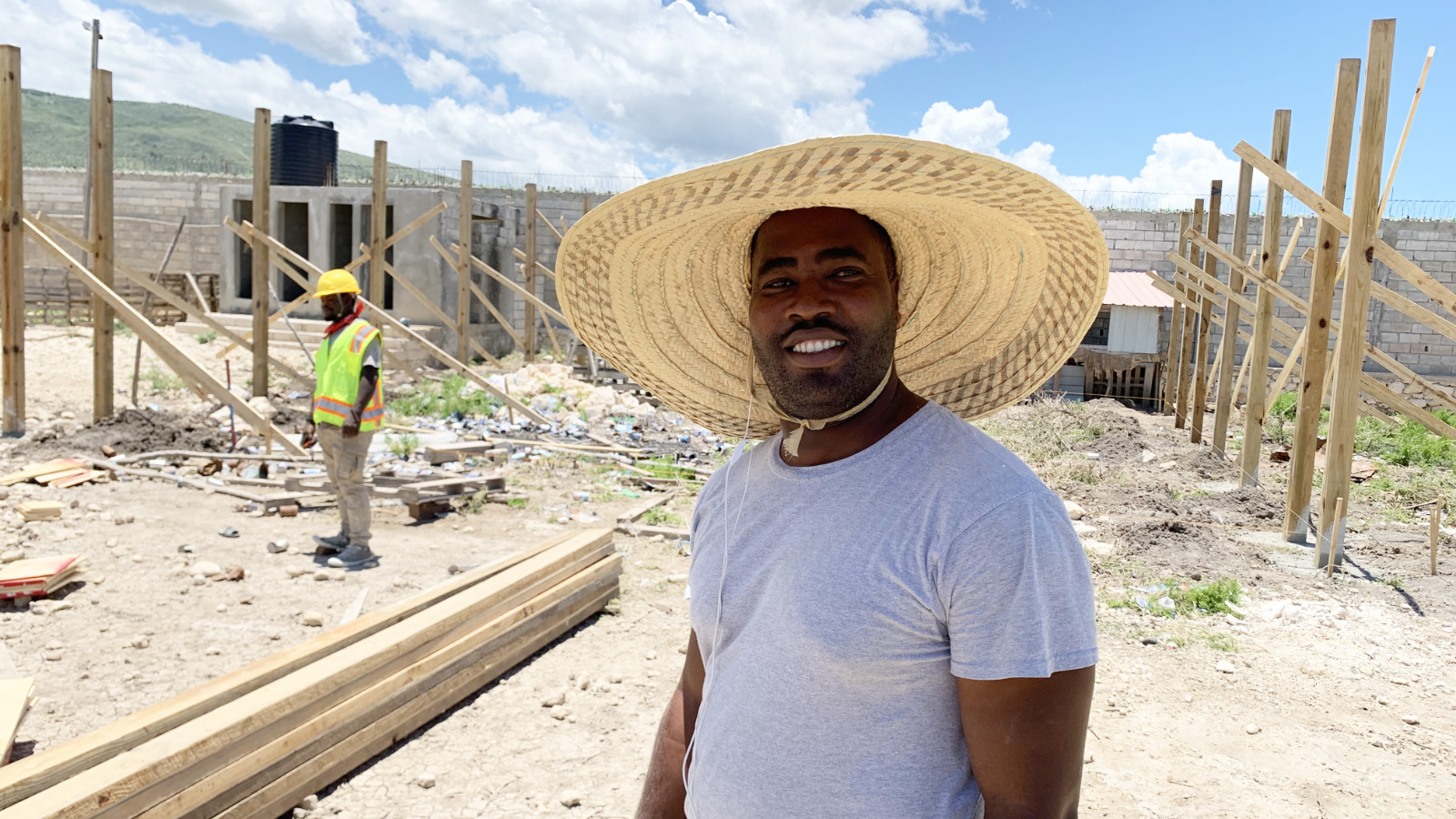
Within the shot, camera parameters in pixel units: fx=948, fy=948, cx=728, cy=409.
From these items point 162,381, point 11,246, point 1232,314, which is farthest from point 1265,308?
point 162,381

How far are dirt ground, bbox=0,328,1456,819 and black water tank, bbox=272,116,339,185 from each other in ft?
56.2

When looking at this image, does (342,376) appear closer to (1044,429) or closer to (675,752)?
(675,752)

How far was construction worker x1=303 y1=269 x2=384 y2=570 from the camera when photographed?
6195 millimetres

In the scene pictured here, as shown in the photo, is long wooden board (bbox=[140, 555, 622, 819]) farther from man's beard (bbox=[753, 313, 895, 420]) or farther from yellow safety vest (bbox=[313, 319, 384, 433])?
man's beard (bbox=[753, 313, 895, 420])

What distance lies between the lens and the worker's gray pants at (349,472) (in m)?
6.30

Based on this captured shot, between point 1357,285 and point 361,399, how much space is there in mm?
6694

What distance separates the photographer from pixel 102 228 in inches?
378

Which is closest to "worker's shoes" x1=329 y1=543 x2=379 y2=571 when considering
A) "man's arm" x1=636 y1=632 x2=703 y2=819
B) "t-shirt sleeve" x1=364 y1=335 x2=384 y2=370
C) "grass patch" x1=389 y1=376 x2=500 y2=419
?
"t-shirt sleeve" x1=364 y1=335 x2=384 y2=370

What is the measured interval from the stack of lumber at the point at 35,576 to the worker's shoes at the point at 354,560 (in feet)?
4.72

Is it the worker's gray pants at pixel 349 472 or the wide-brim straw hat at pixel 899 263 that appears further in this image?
the worker's gray pants at pixel 349 472

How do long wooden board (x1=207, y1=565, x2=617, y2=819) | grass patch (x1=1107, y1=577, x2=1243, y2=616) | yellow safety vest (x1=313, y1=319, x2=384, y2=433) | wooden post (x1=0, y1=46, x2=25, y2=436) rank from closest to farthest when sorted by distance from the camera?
long wooden board (x1=207, y1=565, x2=617, y2=819)
grass patch (x1=1107, y1=577, x2=1243, y2=616)
yellow safety vest (x1=313, y1=319, x2=384, y2=433)
wooden post (x1=0, y1=46, x2=25, y2=436)

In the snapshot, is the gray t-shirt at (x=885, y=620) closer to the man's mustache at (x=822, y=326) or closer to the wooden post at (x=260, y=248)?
the man's mustache at (x=822, y=326)

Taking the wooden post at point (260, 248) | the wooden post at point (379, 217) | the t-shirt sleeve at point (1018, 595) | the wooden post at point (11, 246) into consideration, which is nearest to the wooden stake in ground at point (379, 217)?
the wooden post at point (379, 217)

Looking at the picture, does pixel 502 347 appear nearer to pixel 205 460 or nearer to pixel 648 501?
pixel 205 460
